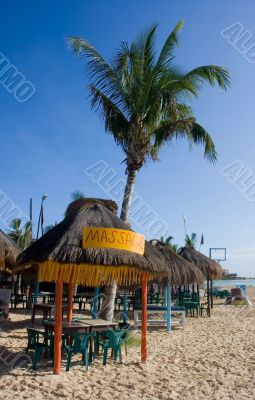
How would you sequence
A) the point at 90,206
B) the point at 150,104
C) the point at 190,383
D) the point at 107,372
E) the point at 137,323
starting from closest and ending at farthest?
the point at 190,383 < the point at 107,372 < the point at 90,206 < the point at 150,104 < the point at 137,323

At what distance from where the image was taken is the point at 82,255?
610 centimetres

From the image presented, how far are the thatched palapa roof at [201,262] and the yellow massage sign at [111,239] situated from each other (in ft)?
32.6

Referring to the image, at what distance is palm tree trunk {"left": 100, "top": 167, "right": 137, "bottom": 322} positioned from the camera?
9.82 meters

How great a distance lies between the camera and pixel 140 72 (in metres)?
11.0

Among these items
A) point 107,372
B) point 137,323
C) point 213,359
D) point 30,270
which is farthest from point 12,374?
point 137,323

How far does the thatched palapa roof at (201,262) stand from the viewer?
53.2ft

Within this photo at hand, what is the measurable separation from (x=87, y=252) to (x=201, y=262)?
10.9 metres

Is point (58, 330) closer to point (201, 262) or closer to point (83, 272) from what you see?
point (83, 272)

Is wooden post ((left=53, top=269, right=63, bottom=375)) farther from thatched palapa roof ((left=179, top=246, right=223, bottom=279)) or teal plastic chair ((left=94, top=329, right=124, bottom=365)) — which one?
thatched palapa roof ((left=179, top=246, right=223, bottom=279))

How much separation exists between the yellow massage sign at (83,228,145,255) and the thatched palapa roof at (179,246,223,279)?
9930 millimetres

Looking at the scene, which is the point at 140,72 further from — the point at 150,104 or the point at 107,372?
the point at 107,372

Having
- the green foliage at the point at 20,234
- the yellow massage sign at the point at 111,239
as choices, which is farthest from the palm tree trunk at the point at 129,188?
the green foliage at the point at 20,234

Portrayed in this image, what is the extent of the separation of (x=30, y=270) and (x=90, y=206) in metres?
4.47

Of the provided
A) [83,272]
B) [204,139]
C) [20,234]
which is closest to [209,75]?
[204,139]
